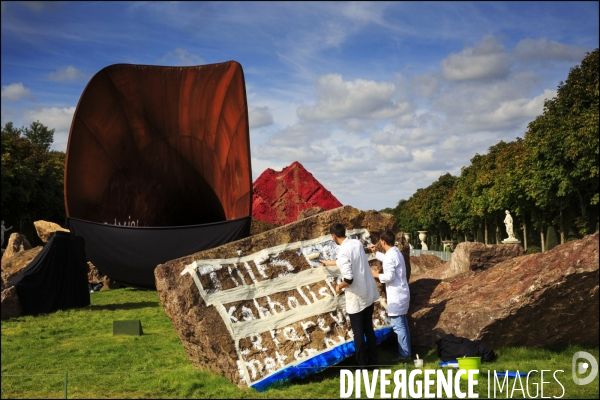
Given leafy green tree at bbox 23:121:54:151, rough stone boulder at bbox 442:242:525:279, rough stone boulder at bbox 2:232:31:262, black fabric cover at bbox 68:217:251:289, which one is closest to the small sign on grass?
black fabric cover at bbox 68:217:251:289

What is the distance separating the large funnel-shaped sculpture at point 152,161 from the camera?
1283 centimetres

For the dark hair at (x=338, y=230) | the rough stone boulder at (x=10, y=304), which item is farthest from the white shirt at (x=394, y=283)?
the rough stone boulder at (x=10, y=304)

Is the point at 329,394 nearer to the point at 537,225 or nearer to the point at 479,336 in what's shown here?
the point at 479,336

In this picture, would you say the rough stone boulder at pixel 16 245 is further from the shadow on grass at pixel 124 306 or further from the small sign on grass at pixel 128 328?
the small sign on grass at pixel 128 328

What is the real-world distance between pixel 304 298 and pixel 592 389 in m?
3.19

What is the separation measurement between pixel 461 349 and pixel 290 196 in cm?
1418

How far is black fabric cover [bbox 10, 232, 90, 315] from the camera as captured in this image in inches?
506

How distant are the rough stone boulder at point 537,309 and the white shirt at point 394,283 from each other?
0.72 metres

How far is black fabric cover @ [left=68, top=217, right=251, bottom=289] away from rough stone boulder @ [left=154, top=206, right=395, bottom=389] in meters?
4.49

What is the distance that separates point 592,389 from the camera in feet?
20.9

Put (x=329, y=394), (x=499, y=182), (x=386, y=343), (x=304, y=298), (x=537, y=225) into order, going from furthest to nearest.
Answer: (x=499, y=182) < (x=537, y=225) < (x=386, y=343) < (x=304, y=298) < (x=329, y=394)

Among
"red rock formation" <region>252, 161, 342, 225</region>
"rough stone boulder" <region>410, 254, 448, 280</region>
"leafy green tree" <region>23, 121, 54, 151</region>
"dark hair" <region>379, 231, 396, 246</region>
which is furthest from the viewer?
"leafy green tree" <region>23, 121, 54, 151</region>

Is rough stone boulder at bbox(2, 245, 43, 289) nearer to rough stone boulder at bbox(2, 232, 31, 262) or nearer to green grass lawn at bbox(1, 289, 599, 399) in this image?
rough stone boulder at bbox(2, 232, 31, 262)

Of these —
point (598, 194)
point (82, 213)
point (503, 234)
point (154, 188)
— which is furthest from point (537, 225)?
point (82, 213)
